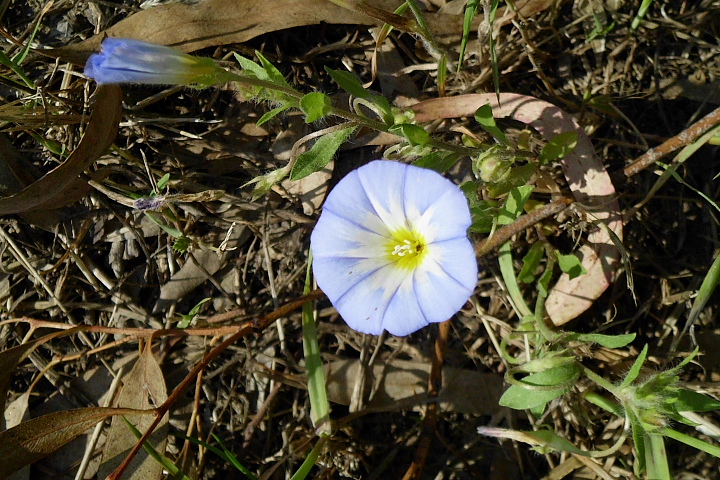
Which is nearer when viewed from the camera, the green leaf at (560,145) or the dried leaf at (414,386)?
the green leaf at (560,145)

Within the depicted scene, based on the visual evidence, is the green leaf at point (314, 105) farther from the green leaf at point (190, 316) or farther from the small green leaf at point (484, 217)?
the green leaf at point (190, 316)

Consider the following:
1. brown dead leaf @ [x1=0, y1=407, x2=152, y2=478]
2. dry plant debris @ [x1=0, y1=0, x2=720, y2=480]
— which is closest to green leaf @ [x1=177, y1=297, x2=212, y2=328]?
dry plant debris @ [x1=0, y1=0, x2=720, y2=480]

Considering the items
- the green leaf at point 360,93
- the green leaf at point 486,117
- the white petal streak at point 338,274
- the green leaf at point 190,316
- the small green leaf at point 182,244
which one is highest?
the green leaf at point 360,93

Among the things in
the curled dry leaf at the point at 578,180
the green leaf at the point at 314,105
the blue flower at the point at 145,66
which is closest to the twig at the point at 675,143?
the curled dry leaf at the point at 578,180

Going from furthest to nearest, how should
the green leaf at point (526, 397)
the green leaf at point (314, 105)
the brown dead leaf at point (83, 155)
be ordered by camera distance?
the brown dead leaf at point (83, 155), the green leaf at point (526, 397), the green leaf at point (314, 105)

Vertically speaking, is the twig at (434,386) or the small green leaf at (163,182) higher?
the small green leaf at (163,182)

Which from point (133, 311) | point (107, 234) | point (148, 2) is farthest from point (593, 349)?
point (148, 2)

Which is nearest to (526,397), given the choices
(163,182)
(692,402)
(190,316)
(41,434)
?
(692,402)

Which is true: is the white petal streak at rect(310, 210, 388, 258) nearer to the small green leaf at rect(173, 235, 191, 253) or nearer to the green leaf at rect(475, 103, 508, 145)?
the green leaf at rect(475, 103, 508, 145)
